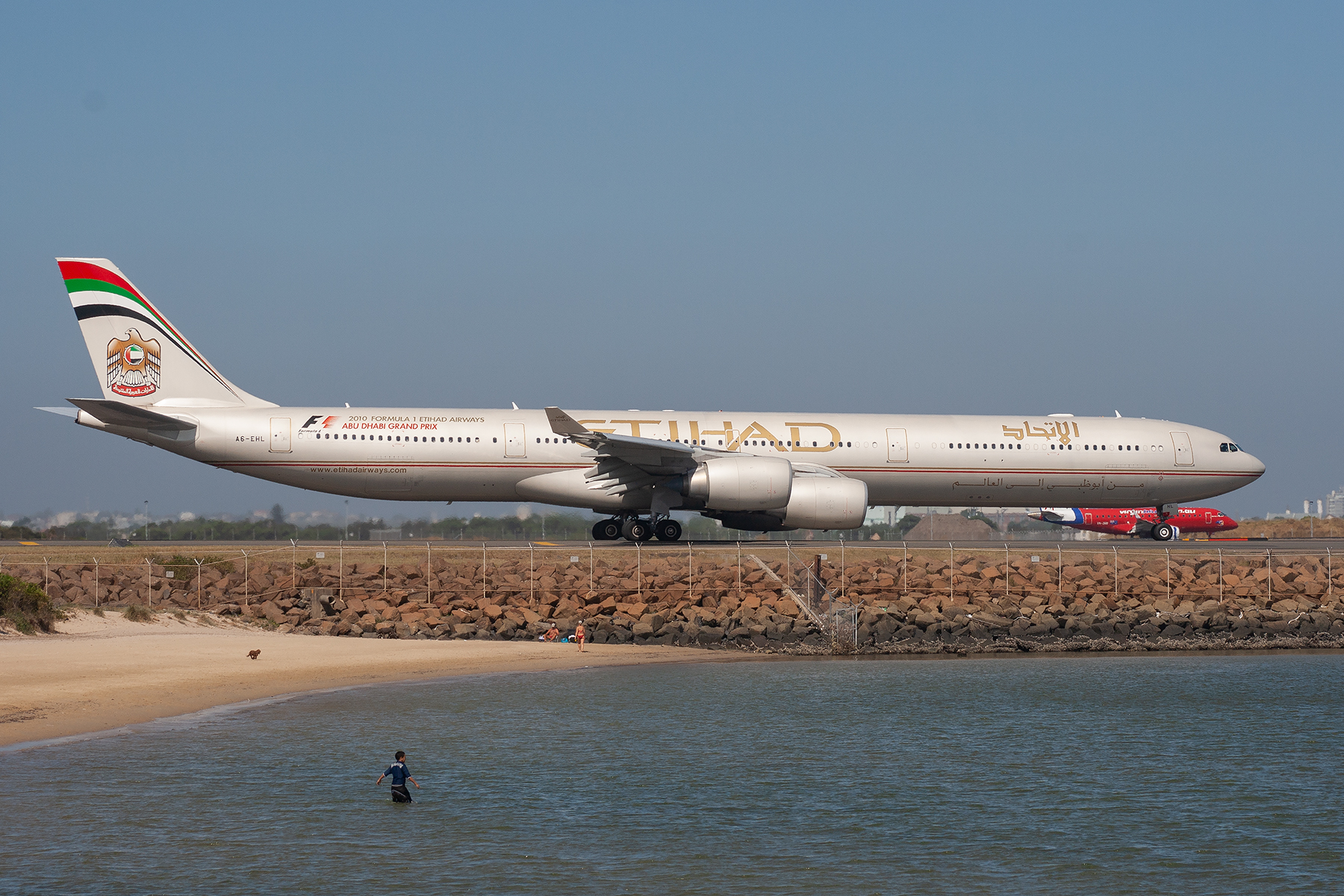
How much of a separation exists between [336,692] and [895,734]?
29.6 feet

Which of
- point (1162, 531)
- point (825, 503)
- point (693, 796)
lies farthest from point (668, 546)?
point (1162, 531)

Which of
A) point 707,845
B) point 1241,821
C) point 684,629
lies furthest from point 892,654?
point 707,845

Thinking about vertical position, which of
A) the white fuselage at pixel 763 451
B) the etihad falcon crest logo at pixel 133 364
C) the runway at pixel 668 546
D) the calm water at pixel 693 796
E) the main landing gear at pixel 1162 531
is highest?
the etihad falcon crest logo at pixel 133 364

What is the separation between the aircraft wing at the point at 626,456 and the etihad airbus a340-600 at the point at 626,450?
5 centimetres

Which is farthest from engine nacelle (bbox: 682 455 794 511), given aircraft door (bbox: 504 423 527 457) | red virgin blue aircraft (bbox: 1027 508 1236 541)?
red virgin blue aircraft (bbox: 1027 508 1236 541)

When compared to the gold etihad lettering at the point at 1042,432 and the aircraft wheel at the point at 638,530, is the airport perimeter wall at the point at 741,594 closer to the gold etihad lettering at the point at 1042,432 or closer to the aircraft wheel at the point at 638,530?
the aircraft wheel at the point at 638,530

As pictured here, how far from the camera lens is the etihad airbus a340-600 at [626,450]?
1265 inches

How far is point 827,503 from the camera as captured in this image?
31.8 meters

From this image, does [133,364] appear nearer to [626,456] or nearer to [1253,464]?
[626,456]

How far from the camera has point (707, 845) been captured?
13719 mm

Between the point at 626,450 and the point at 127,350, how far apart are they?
14455 millimetres

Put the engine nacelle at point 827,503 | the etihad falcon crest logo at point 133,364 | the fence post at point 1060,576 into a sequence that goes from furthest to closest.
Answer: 1. the etihad falcon crest logo at point 133,364
2. the fence post at point 1060,576
3. the engine nacelle at point 827,503

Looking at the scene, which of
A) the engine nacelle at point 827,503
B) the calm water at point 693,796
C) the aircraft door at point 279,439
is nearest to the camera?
the calm water at point 693,796

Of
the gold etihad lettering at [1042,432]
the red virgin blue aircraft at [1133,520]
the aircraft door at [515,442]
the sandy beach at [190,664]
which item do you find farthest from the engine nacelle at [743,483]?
the red virgin blue aircraft at [1133,520]
